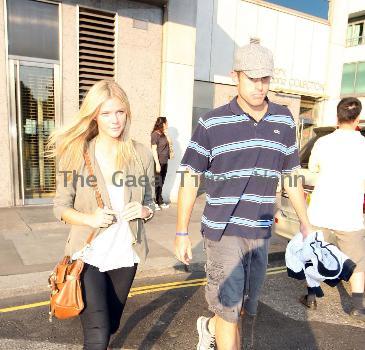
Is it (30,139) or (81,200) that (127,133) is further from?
(30,139)

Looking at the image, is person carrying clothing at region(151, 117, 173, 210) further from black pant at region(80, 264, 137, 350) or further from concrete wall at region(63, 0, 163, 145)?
black pant at region(80, 264, 137, 350)

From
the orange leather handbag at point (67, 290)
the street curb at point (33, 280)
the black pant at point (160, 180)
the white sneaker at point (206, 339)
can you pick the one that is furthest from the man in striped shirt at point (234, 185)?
the black pant at point (160, 180)

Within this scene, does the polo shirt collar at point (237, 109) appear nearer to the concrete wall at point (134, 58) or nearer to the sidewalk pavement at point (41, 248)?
the sidewalk pavement at point (41, 248)

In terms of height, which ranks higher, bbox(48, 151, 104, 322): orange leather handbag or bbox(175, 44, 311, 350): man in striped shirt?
bbox(175, 44, 311, 350): man in striped shirt

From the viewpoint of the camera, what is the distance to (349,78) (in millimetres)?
25656

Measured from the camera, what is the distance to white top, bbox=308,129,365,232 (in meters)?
3.43

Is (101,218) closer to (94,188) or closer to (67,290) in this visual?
(94,188)

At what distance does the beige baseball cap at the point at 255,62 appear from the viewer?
222cm

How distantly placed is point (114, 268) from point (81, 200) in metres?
0.47

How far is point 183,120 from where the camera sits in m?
8.87

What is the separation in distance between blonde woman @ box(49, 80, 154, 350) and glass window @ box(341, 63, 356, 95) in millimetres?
26904

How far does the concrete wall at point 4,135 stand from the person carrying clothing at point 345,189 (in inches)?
239

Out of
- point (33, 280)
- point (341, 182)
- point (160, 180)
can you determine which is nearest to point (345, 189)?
point (341, 182)

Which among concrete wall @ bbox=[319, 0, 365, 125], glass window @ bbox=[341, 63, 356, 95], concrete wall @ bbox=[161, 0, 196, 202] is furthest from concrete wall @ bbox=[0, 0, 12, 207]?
glass window @ bbox=[341, 63, 356, 95]
